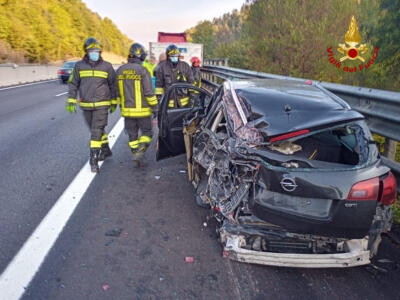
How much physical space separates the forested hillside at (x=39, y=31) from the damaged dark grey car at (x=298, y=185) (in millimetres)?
32704

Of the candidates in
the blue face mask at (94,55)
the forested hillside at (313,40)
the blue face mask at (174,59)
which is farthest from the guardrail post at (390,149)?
the forested hillside at (313,40)

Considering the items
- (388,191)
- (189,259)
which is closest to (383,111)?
(388,191)

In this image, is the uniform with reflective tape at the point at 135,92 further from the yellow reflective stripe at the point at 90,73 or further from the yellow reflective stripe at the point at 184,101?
the yellow reflective stripe at the point at 184,101

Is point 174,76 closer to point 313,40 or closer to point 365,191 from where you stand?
point 365,191

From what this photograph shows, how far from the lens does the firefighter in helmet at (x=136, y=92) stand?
521cm

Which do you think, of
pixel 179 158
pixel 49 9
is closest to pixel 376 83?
pixel 179 158

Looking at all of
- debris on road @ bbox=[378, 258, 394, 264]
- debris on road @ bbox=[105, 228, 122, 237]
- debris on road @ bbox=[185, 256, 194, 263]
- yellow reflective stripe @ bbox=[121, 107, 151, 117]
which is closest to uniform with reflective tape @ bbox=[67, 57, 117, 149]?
yellow reflective stripe @ bbox=[121, 107, 151, 117]

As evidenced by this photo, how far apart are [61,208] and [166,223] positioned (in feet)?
3.97

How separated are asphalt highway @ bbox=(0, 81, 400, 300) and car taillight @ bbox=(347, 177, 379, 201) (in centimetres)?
71

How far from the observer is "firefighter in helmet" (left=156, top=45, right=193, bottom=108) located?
6980 millimetres

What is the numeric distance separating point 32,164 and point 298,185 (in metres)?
4.36

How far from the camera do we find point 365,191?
2430 mm

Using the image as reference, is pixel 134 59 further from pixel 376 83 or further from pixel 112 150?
pixel 376 83

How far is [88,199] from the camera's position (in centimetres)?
409
